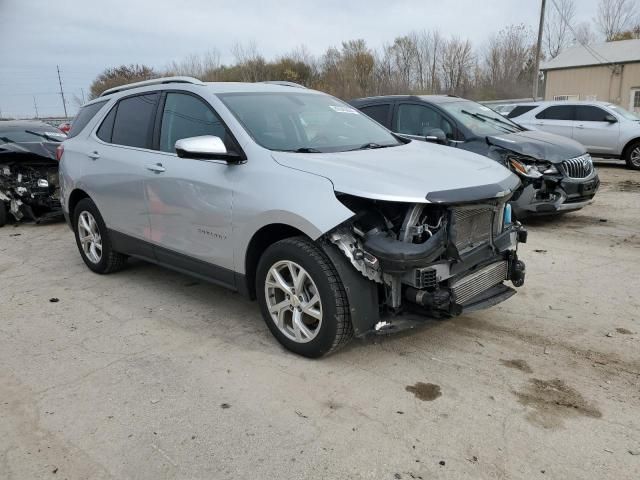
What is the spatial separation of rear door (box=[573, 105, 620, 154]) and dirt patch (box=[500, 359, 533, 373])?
35.9ft

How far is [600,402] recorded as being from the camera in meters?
3.03

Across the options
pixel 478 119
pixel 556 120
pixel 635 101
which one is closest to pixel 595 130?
pixel 556 120

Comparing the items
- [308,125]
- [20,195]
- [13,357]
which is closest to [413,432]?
[308,125]

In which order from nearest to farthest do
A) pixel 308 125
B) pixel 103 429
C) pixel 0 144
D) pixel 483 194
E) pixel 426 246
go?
1. pixel 103 429
2. pixel 426 246
3. pixel 483 194
4. pixel 308 125
5. pixel 0 144

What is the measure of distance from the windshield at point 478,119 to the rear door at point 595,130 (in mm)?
5525

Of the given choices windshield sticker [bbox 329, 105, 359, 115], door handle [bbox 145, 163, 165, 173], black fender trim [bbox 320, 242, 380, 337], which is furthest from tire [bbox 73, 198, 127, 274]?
black fender trim [bbox 320, 242, 380, 337]

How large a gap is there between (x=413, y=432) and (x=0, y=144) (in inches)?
319

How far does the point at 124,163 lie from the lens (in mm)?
4801

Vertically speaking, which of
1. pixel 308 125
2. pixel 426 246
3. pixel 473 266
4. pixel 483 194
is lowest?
pixel 473 266

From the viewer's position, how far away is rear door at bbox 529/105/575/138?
12844 millimetres

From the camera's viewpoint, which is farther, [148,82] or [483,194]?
[148,82]

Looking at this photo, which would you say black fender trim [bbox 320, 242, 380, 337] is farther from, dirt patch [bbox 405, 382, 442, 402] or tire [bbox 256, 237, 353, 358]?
dirt patch [bbox 405, 382, 442, 402]

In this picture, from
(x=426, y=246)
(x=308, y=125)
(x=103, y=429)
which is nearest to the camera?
(x=103, y=429)

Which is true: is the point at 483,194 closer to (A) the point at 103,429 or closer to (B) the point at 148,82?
(A) the point at 103,429
